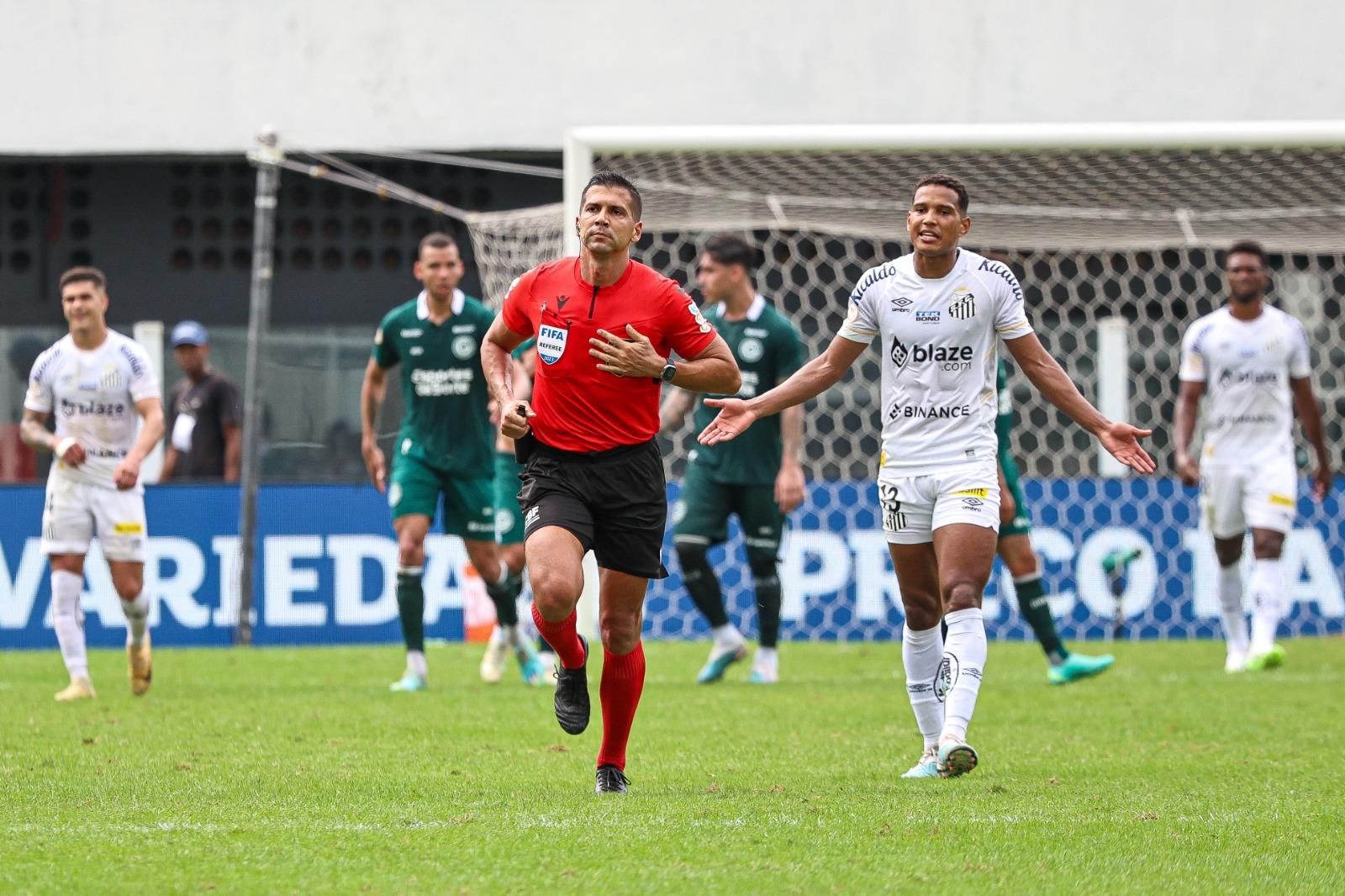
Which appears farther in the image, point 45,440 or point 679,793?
point 45,440

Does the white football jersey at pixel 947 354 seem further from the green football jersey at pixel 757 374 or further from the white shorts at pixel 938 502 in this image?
the green football jersey at pixel 757 374

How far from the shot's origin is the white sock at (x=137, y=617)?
392 inches

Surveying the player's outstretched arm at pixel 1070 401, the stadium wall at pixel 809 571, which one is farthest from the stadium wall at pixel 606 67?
the player's outstretched arm at pixel 1070 401

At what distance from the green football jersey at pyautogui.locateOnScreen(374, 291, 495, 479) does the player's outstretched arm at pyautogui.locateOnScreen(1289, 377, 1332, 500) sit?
15.9 feet

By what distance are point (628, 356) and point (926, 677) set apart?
174 centimetres

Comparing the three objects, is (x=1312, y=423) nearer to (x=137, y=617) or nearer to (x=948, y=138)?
(x=948, y=138)

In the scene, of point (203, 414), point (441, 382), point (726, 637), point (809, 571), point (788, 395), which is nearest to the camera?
point (788, 395)

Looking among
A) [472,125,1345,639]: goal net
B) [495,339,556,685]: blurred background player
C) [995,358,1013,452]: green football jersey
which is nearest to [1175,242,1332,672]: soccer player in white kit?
[995,358,1013,452]: green football jersey

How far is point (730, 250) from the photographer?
34.5ft

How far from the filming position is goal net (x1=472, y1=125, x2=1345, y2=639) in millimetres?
13156

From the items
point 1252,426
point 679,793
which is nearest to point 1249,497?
point 1252,426

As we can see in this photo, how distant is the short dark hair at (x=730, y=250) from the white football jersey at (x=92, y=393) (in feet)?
10.3

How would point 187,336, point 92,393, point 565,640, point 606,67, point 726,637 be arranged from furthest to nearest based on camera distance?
point 606,67 < point 187,336 < point 726,637 < point 92,393 < point 565,640

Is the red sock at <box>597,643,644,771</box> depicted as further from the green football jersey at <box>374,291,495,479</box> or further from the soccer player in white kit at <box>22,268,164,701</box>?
the soccer player in white kit at <box>22,268,164,701</box>
